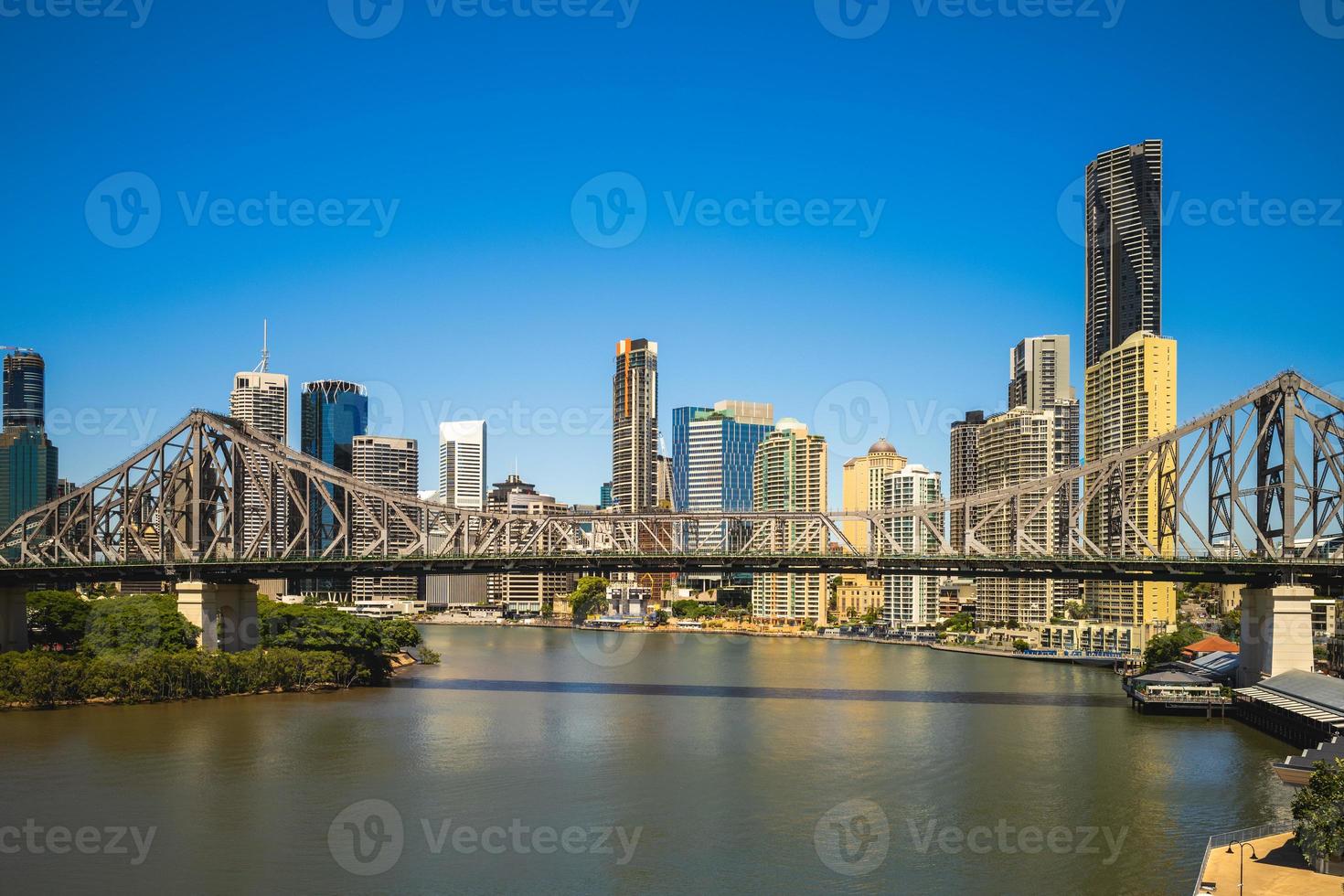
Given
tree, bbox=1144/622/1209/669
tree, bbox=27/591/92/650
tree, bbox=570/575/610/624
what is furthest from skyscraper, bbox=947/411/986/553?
tree, bbox=27/591/92/650

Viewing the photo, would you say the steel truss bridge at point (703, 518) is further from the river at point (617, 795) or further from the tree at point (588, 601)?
the tree at point (588, 601)

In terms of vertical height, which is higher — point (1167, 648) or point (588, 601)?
point (1167, 648)

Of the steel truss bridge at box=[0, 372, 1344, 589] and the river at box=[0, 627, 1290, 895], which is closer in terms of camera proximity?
the river at box=[0, 627, 1290, 895]

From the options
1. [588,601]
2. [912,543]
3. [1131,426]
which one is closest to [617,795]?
[1131,426]

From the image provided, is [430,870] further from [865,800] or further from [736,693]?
[736,693]

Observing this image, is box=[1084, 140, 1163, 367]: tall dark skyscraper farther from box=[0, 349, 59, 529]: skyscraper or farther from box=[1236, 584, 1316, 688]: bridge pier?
box=[0, 349, 59, 529]: skyscraper

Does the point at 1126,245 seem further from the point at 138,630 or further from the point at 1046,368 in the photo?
the point at 138,630
